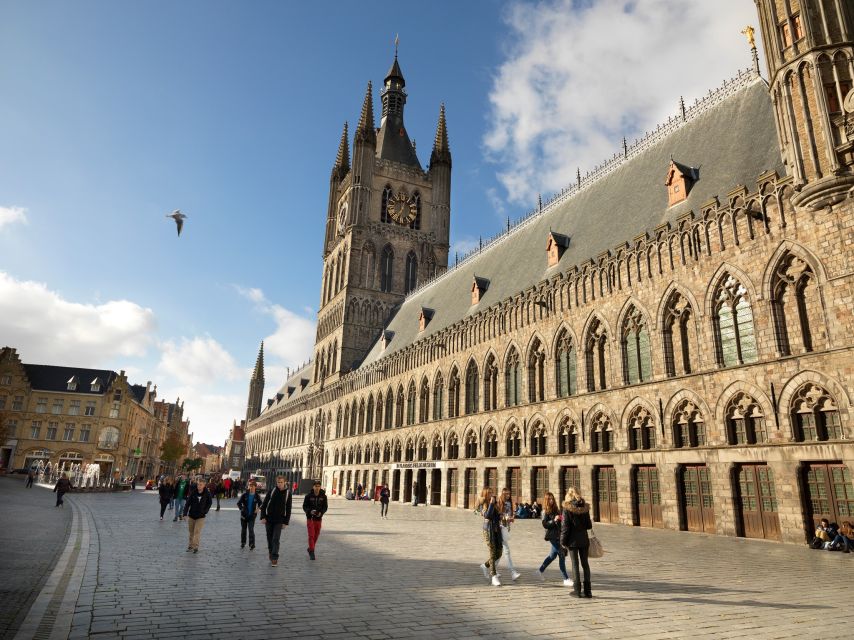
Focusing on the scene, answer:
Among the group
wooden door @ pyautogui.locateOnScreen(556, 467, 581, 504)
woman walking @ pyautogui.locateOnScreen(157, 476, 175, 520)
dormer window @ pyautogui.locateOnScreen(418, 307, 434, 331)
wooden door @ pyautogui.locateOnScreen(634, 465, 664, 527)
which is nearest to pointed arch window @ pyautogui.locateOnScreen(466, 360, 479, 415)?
wooden door @ pyautogui.locateOnScreen(556, 467, 581, 504)

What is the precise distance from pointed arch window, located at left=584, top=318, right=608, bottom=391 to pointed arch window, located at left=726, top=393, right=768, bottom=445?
21.7ft

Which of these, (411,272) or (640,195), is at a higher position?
(411,272)

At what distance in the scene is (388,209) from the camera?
70.8 meters

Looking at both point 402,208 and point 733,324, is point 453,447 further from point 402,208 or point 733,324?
point 402,208

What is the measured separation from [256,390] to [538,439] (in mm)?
103778

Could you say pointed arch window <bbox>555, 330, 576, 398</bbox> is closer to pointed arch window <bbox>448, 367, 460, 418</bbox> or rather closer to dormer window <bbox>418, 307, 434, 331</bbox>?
pointed arch window <bbox>448, 367, 460, 418</bbox>

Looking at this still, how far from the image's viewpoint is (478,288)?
135 feet

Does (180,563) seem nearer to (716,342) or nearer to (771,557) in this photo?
(771,557)

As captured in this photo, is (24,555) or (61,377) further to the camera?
(61,377)

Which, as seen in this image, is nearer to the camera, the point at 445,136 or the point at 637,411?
the point at 637,411

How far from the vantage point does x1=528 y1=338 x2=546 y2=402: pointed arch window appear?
99.7ft

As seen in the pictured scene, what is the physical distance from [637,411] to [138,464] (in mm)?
84350

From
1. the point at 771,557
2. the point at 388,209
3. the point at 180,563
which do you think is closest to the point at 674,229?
the point at 771,557

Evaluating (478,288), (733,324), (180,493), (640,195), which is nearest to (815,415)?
(733,324)
